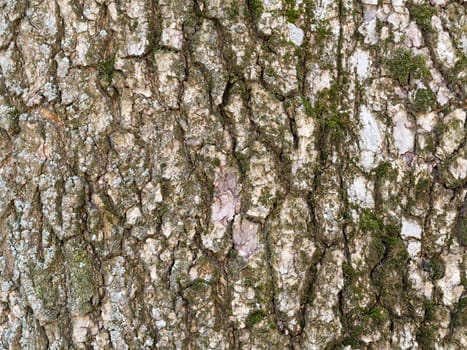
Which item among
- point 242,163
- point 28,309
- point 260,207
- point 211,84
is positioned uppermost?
point 211,84

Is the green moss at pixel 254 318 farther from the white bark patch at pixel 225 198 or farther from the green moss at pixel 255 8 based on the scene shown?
the green moss at pixel 255 8

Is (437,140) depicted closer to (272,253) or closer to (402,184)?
(402,184)

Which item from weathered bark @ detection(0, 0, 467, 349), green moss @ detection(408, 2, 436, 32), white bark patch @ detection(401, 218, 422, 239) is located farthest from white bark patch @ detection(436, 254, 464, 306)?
green moss @ detection(408, 2, 436, 32)

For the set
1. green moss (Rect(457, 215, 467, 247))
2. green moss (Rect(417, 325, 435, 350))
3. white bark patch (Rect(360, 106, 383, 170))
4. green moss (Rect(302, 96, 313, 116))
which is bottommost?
green moss (Rect(417, 325, 435, 350))

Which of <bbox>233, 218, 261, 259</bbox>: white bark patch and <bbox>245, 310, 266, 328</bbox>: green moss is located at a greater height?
<bbox>233, 218, 261, 259</bbox>: white bark patch

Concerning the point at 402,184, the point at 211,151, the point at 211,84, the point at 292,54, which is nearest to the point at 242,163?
the point at 211,151

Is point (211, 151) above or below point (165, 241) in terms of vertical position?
above

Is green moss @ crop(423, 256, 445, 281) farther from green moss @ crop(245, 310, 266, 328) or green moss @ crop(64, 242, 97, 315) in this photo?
green moss @ crop(64, 242, 97, 315)
